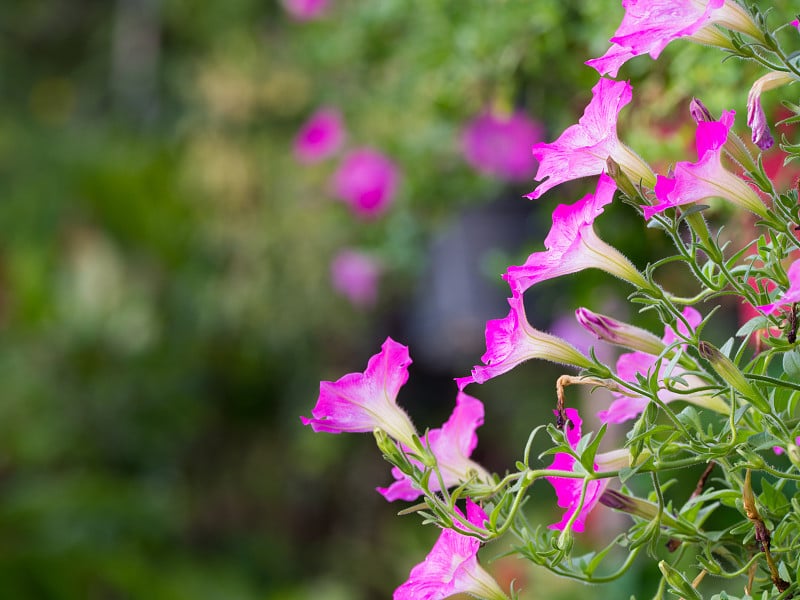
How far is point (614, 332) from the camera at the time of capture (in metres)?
0.37

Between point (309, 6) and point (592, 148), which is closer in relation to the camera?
point (592, 148)

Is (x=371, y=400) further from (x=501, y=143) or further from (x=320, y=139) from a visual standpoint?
(x=320, y=139)

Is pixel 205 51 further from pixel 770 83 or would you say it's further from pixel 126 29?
pixel 770 83

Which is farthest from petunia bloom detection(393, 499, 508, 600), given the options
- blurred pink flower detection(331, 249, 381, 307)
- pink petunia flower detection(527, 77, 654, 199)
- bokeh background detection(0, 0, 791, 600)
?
blurred pink flower detection(331, 249, 381, 307)

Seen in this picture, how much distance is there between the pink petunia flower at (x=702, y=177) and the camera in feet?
1.03

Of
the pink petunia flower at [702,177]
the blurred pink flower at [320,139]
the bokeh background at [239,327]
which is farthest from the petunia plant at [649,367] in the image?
the blurred pink flower at [320,139]

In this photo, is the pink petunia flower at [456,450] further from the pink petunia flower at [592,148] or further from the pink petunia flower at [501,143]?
the pink petunia flower at [501,143]

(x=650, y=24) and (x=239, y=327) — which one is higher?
(x=650, y=24)

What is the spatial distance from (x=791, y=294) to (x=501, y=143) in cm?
72

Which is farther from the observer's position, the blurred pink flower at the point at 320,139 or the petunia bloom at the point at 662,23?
the blurred pink flower at the point at 320,139

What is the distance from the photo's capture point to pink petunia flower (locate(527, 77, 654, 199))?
13.1 inches

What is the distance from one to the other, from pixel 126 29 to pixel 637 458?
4.10 metres

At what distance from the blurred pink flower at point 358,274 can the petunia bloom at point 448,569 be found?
108 centimetres

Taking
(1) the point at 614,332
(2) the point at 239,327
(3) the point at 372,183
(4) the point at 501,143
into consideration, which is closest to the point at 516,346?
(1) the point at 614,332
